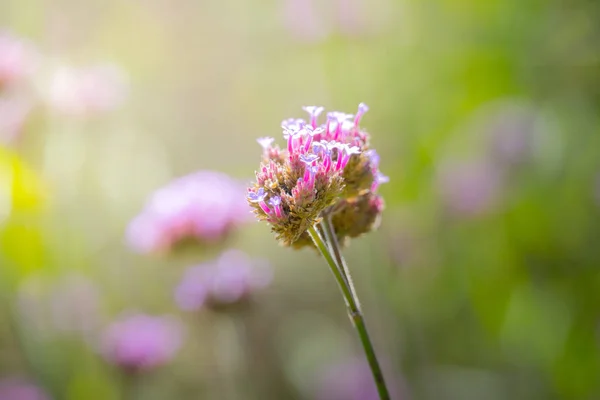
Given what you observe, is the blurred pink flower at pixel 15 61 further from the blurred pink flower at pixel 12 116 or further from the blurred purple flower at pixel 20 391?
the blurred purple flower at pixel 20 391

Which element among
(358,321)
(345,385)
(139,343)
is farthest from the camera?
(345,385)

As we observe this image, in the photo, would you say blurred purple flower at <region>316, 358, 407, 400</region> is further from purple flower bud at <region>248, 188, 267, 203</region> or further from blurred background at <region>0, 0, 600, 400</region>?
purple flower bud at <region>248, 188, 267, 203</region>

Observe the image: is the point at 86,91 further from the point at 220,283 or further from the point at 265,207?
the point at 265,207

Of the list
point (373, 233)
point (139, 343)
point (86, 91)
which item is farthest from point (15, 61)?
point (373, 233)

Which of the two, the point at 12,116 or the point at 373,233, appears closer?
the point at 12,116

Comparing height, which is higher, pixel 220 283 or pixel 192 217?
pixel 192 217

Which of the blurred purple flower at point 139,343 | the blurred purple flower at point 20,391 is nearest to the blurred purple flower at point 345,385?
the blurred purple flower at point 139,343

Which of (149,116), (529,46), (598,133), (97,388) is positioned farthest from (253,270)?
(149,116)
